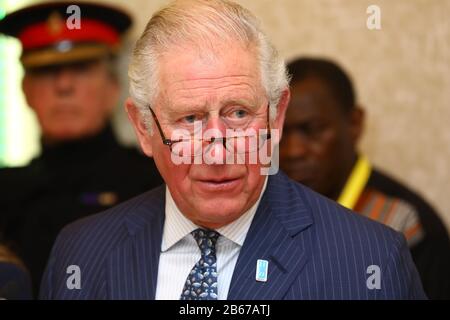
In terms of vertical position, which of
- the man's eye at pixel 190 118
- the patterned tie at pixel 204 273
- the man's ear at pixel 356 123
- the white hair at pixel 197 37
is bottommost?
the patterned tie at pixel 204 273

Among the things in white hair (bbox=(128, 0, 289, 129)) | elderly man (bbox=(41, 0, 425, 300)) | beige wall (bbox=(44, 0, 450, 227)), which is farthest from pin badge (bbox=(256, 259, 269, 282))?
beige wall (bbox=(44, 0, 450, 227))

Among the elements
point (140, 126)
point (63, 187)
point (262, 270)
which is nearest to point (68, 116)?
point (63, 187)

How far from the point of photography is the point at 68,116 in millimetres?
3338

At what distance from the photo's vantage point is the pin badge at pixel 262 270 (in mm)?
1765

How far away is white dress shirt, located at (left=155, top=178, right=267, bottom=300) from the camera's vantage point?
1.81 metres

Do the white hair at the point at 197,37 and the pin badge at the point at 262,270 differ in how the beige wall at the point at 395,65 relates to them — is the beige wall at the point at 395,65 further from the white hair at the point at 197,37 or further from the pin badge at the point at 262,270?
the pin badge at the point at 262,270

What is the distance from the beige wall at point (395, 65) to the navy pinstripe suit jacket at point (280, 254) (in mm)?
1494

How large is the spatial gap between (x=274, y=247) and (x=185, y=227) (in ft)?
0.68

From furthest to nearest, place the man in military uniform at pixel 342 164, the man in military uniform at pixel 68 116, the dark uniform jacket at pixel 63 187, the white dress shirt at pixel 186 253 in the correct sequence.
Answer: the man in military uniform at pixel 68 116
the dark uniform jacket at pixel 63 187
the man in military uniform at pixel 342 164
the white dress shirt at pixel 186 253

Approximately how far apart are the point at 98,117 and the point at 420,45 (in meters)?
1.33

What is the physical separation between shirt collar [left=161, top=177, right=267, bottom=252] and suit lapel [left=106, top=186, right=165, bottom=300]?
23 mm

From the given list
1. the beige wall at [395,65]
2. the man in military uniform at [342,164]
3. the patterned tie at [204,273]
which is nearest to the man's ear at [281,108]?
the patterned tie at [204,273]

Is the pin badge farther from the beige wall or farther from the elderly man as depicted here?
the beige wall

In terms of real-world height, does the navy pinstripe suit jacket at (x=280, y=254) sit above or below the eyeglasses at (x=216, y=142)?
below
